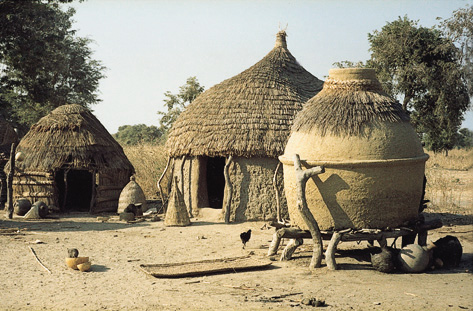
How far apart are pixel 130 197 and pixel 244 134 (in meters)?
3.69

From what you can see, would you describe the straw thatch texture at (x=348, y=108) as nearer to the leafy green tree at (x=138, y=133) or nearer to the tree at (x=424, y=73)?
the tree at (x=424, y=73)

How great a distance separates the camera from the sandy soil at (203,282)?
6.33m

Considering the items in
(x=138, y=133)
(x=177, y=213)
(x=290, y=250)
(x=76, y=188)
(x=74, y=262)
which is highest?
(x=138, y=133)

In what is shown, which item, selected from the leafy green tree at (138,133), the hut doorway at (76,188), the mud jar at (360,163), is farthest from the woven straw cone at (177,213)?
the leafy green tree at (138,133)

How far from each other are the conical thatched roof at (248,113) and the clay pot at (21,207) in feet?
13.0

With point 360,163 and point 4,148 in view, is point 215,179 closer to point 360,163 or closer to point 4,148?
point 4,148

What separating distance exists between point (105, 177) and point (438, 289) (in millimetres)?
10241

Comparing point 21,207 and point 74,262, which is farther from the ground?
point 21,207

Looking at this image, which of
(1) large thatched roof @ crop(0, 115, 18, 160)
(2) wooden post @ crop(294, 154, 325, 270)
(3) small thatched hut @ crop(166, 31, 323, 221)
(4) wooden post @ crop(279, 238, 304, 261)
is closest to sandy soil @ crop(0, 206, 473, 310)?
(4) wooden post @ crop(279, 238, 304, 261)

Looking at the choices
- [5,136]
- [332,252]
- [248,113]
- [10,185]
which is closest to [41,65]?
[5,136]

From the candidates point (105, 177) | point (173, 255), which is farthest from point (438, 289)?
point (105, 177)

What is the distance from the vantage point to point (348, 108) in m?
8.02

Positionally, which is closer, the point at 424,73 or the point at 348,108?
the point at 348,108

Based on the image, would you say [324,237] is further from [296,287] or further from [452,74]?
[452,74]
